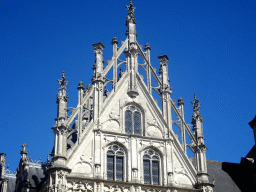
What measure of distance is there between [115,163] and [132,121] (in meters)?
3.65

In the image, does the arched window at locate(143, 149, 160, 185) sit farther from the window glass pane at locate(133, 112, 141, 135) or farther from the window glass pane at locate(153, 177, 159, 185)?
the window glass pane at locate(133, 112, 141, 135)

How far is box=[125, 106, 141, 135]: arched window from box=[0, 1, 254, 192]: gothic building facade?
7 cm

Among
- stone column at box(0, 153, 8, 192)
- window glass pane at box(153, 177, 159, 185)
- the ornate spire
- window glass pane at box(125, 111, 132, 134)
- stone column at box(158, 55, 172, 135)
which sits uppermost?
the ornate spire

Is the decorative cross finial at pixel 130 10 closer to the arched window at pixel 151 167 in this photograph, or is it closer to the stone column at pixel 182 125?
the stone column at pixel 182 125

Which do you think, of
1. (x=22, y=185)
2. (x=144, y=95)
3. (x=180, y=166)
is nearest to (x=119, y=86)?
(x=144, y=95)

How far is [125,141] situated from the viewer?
35969mm

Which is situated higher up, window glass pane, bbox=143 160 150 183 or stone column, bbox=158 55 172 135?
stone column, bbox=158 55 172 135

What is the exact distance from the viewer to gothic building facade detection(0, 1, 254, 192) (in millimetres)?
33875

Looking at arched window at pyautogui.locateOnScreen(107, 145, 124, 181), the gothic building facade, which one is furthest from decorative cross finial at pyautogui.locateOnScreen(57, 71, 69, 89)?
arched window at pyautogui.locateOnScreen(107, 145, 124, 181)

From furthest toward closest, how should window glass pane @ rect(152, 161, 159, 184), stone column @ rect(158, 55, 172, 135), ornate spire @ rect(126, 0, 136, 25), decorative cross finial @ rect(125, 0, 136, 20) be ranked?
decorative cross finial @ rect(125, 0, 136, 20), ornate spire @ rect(126, 0, 136, 25), stone column @ rect(158, 55, 172, 135), window glass pane @ rect(152, 161, 159, 184)

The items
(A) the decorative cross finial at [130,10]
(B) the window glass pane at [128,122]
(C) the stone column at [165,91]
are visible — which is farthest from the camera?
(A) the decorative cross finial at [130,10]

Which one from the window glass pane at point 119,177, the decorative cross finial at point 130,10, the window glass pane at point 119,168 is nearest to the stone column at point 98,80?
the window glass pane at point 119,168

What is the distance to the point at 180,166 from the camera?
121 ft

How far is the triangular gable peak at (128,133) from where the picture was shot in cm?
3431
